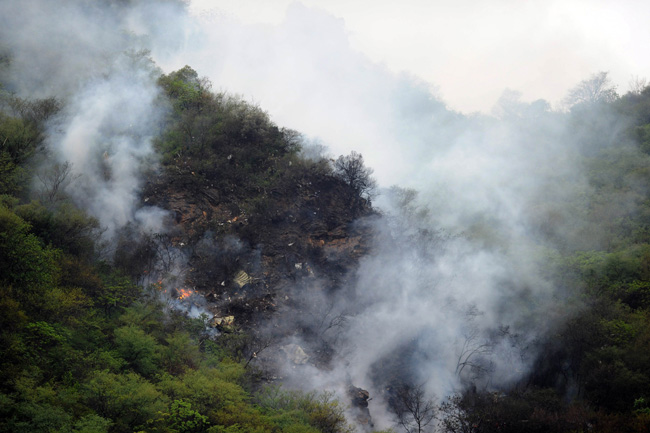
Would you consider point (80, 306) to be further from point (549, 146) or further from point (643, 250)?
point (549, 146)

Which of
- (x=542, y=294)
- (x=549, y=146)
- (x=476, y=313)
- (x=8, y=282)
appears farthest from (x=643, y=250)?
(x=8, y=282)

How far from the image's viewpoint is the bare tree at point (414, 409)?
96.3ft

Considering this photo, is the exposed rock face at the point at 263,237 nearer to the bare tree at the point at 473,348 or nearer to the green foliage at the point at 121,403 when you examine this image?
the bare tree at the point at 473,348

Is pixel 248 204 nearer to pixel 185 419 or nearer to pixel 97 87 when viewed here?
pixel 97 87

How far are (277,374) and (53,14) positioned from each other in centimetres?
3643

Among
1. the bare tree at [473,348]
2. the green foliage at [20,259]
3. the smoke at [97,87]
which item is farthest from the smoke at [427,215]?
the green foliage at [20,259]

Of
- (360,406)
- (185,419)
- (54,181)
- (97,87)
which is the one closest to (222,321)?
(185,419)

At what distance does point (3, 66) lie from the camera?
35.9 m

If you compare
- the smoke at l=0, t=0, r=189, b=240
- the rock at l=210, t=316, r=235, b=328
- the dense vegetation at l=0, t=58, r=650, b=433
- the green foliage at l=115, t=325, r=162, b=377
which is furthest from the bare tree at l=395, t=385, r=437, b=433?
the smoke at l=0, t=0, r=189, b=240

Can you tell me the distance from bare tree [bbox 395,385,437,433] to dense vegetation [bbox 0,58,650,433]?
492mm

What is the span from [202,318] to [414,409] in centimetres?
1489

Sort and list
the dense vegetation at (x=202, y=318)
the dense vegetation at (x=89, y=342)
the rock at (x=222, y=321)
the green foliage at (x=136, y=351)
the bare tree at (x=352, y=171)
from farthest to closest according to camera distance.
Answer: the bare tree at (x=352, y=171), the rock at (x=222, y=321), the green foliage at (x=136, y=351), the dense vegetation at (x=202, y=318), the dense vegetation at (x=89, y=342)

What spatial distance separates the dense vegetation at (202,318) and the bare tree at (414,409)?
492 mm

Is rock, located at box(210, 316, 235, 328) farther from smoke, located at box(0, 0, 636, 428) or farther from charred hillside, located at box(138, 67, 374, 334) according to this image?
smoke, located at box(0, 0, 636, 428)
